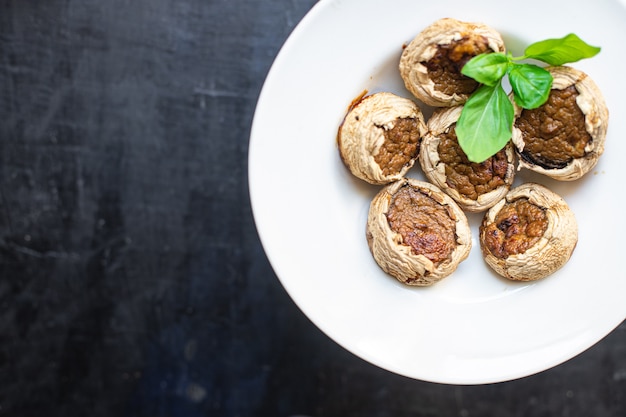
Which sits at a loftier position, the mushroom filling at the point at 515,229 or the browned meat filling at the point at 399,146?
the browned meat filling at the point at 399,146

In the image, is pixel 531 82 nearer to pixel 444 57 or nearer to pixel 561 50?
pixel 561 50

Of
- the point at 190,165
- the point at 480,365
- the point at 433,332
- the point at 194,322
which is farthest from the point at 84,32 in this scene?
the point at 480,365

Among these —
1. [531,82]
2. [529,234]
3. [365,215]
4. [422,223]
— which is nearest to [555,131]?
[531,82]

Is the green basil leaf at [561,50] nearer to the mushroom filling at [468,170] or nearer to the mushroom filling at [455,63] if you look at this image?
the mushroom filling at [455,63]

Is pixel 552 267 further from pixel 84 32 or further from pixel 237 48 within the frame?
pixel 84 32

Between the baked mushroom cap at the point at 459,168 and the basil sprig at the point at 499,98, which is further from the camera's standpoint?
the baked mushroom cap at the point at 459,168

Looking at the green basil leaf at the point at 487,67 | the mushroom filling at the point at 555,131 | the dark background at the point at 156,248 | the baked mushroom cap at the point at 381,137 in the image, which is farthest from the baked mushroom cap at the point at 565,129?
the dark background at the point at 156,248
